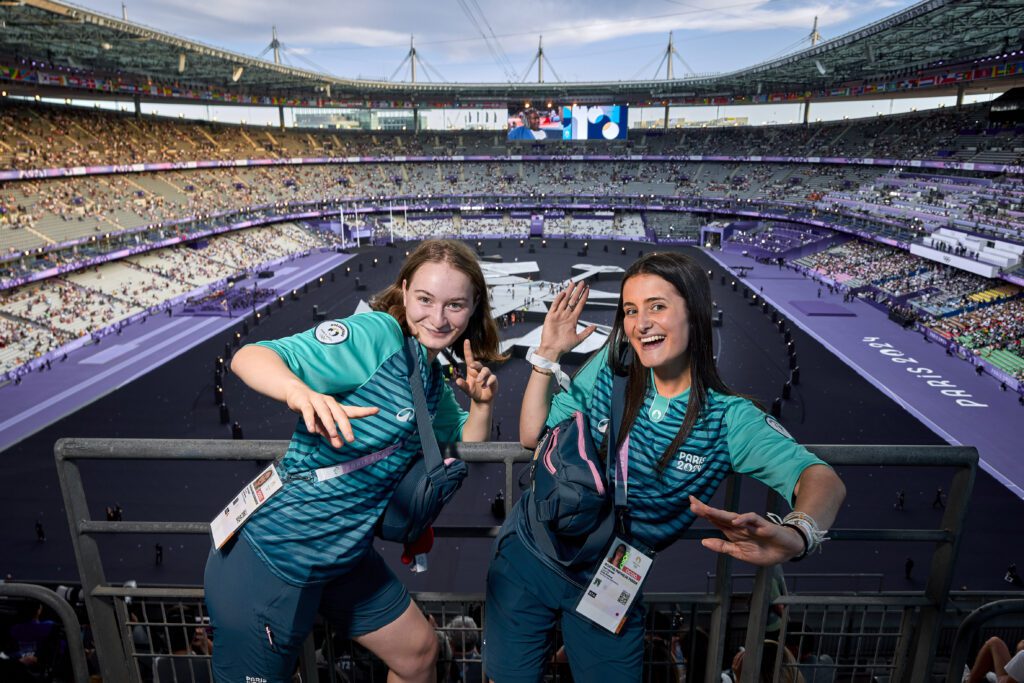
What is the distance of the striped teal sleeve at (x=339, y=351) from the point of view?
230 cm

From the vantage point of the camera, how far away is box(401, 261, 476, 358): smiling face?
2.62m

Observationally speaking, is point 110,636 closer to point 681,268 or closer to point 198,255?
point 681,268

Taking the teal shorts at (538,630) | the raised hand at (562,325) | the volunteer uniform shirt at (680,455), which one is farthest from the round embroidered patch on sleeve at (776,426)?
the teal shorts at (538,630)

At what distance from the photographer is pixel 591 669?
2586 millimetres

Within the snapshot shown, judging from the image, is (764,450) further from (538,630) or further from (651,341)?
(538,630)

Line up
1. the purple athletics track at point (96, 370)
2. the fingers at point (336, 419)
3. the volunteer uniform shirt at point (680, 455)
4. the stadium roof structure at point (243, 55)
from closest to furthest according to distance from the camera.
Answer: the fingers at point (336, 419) → the volunteer uniform shirt at point (680, 455) → the purple athletics track at point (96, 370) → the stadium roof structure at point (243, 55)

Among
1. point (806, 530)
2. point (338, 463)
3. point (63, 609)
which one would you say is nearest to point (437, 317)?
point (338, 463)

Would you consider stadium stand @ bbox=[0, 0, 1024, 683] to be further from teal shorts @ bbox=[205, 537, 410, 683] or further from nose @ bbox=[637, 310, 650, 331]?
nose @ bbox=[637, 310, 650, 331]

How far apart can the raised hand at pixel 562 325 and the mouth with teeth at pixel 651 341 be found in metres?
0.27

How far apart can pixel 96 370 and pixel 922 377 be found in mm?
31793

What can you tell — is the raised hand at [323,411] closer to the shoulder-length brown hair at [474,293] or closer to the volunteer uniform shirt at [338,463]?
the volunteer uniform shirt at [338,463]

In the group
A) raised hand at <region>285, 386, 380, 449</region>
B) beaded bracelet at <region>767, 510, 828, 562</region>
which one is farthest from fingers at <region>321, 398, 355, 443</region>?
beaded bracelet at <region>767, 510, 828, 562</region>

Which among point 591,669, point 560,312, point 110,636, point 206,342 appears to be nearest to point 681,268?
point 560,312

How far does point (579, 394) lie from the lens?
9.23 ft
